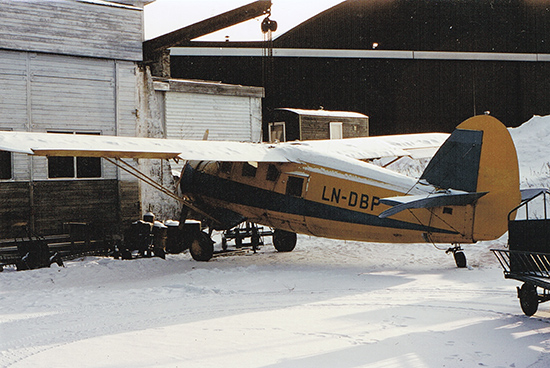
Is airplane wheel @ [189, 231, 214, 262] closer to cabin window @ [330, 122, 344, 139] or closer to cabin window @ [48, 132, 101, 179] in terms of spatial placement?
cabin window @ [48, 132, 101, 179]

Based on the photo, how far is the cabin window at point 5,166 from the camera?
14109 millimetres

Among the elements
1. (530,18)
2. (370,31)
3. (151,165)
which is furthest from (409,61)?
(151,165)

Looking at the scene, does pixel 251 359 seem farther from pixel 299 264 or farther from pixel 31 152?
pixel 299 264

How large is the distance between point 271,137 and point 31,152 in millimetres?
19262

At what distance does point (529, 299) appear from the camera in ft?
22.3

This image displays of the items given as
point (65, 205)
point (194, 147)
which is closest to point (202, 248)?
point (194, 147)

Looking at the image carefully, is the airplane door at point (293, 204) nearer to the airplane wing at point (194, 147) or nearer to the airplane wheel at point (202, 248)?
the airplane wing at point (194, 147)

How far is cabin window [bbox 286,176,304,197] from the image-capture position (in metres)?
11.8

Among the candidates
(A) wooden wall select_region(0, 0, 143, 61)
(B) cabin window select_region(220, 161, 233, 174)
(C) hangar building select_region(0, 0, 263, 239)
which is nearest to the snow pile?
(B) cabin window select_region(220, 161, 233, 174)

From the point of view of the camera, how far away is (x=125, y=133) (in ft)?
51.9

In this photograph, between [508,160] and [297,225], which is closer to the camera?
[508,160]

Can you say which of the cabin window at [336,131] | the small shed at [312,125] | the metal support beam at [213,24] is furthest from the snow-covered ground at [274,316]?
the cabin window at [336,131]

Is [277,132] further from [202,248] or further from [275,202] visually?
[275,202]

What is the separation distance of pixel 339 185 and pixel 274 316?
14.6 feet
